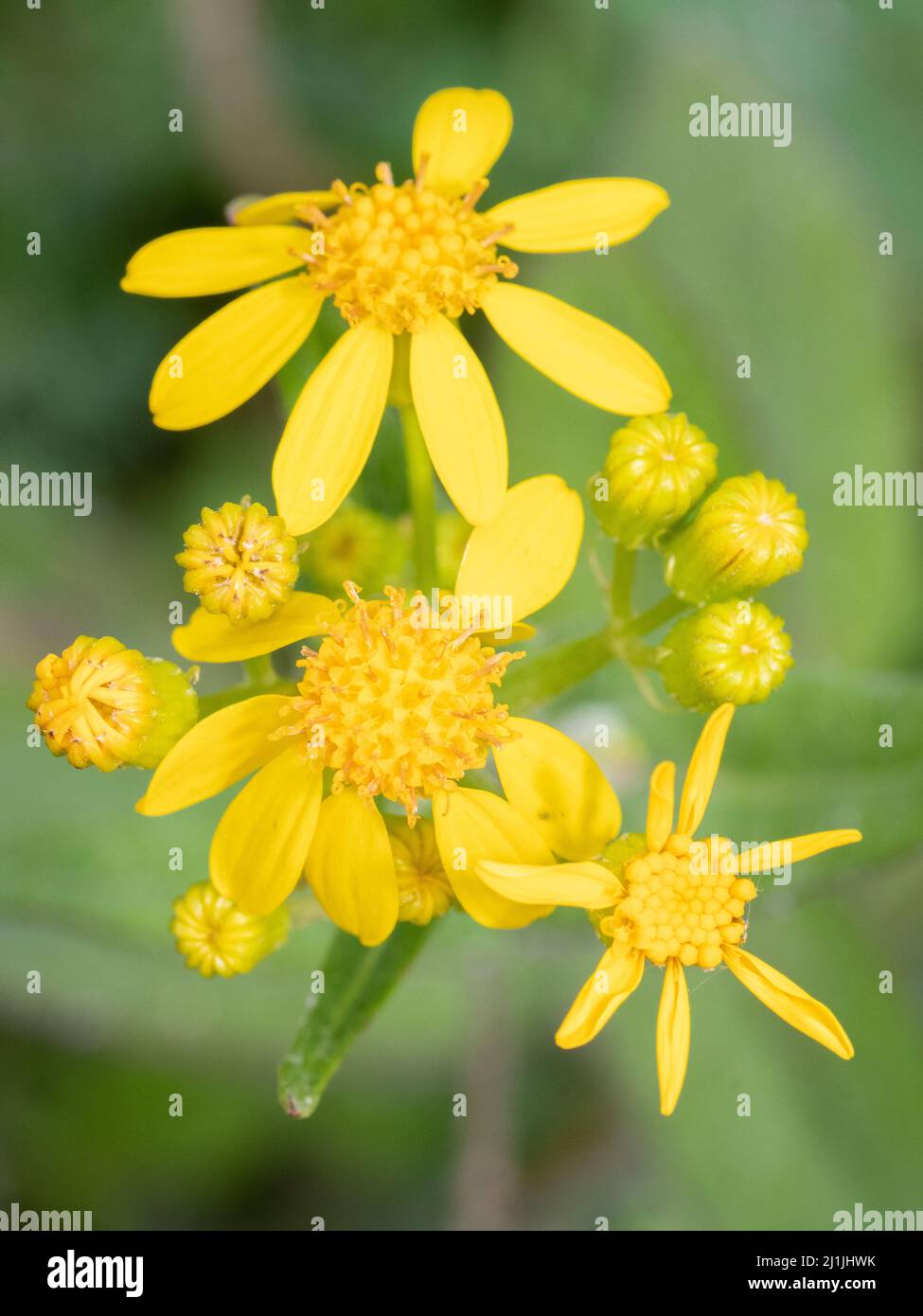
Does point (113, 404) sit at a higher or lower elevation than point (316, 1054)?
higher

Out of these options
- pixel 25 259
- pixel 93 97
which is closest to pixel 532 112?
pixel 93 97

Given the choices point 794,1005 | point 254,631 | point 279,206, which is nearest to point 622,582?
point 254,631

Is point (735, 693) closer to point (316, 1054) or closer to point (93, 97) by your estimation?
point (316, 1054)

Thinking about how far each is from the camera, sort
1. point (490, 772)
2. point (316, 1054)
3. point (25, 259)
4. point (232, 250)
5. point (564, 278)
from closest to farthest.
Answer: point (316, 1054), point (232, 250), point (490, 772), point (564, 278), point (25, 259)

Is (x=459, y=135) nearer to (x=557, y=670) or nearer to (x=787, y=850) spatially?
(x=557, y=670)

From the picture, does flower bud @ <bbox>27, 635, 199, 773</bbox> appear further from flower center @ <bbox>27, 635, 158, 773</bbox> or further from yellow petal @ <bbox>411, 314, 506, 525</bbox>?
yellow petal @ <bbox>411, 314, 506, 525</bbox>

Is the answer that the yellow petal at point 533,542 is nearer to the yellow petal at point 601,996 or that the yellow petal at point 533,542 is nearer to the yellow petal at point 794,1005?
the yellow petal at point 601,996
